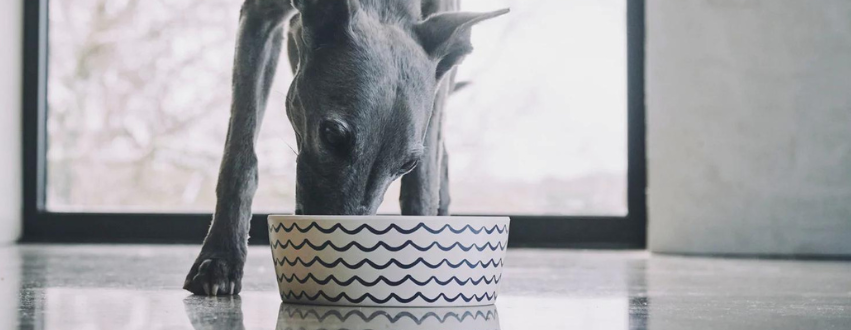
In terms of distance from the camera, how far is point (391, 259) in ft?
4.93

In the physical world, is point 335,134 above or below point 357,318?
above

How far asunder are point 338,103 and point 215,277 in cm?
38

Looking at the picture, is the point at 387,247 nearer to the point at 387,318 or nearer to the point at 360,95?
the point at 387,318

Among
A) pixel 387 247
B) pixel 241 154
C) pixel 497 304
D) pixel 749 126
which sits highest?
pixel 749 126

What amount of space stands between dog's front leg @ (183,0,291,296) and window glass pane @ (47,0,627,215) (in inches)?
114

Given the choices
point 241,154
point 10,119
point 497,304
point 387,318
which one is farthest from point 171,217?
point 387,318

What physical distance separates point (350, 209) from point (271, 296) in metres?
0.21

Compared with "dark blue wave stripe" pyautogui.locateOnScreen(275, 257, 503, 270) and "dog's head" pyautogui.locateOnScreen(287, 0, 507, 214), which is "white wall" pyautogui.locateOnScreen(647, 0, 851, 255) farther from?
"dark blue wave stripe" pyautogui.locateOnScreen(275, 257, 503, 270)

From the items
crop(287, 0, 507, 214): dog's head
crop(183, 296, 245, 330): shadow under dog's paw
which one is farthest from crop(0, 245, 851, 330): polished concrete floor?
crop(287, 0, 507, 214): dog's head

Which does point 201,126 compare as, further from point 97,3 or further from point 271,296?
point 271,296

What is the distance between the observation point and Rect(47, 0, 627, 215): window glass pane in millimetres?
5324

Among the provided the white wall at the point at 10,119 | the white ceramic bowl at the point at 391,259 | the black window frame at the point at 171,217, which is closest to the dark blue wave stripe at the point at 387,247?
the white ceramic bowl at the point at 391,259

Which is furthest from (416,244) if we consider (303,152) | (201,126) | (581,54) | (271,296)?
(201,126)

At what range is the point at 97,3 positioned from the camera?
18.6ft
